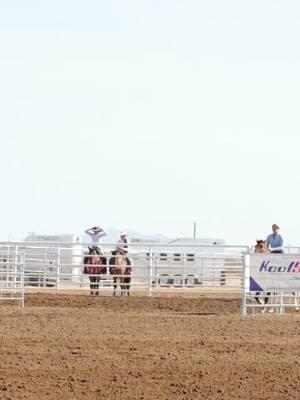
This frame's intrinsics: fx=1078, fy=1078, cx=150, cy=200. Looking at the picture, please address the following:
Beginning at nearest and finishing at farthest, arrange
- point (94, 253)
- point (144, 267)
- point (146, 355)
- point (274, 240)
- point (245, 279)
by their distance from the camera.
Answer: point (146, 355) → point (245, 279) → point (274, 240) → point (144, 267) → point (94, 253)

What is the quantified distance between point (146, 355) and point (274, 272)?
25.7ft

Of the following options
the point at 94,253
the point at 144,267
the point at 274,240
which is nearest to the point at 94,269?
the point at 94,253

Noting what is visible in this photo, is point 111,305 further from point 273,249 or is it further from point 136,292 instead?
point 136,292

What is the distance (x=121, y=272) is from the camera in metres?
27.3

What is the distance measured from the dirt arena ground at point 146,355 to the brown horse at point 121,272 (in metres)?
5.69

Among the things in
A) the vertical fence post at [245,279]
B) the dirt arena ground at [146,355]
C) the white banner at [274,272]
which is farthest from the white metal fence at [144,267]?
the dirt arena ground at [146,355]

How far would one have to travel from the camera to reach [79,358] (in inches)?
502

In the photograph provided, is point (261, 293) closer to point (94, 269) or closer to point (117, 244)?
point (117, 244)

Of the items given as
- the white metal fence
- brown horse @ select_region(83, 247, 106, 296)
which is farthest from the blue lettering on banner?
brown horse @ select_region(83, 247, 106, 296)

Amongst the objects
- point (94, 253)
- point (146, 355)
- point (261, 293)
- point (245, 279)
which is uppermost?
point (94, 253)

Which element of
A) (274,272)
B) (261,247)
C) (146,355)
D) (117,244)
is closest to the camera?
(146,355)

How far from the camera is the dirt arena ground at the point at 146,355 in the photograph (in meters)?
10.7

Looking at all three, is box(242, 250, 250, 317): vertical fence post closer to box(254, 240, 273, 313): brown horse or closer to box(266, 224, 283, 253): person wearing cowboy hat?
box(254, 240, 273, 313): brown horse

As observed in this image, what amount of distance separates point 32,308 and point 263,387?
36.0 ft
